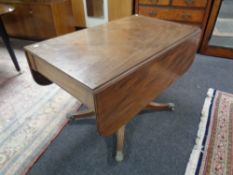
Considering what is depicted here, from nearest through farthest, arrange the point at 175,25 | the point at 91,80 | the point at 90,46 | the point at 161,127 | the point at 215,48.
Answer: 1. the point at 91,80
2. the point at 90,46
3. the point at 175,25
4. the point at 161,127
5. the point at 215,48

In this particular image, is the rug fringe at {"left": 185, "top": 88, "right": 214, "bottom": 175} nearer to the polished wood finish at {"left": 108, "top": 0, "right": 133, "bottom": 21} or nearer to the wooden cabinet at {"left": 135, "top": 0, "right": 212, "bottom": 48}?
the wooden cabinet at {"left": 135, "top": 0, "right": 212, "bottom": 48}

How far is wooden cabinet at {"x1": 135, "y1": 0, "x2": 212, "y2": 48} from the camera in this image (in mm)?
2045

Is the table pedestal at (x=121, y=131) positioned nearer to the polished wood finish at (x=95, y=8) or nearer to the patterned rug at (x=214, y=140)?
the patterned rug at (x=214, y=140)

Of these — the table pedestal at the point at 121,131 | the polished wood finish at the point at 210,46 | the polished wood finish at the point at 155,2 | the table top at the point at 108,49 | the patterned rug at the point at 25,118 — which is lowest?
the patterned rug at the point at 25,118

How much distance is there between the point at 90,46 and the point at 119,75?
13.7 inches

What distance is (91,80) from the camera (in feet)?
2.34

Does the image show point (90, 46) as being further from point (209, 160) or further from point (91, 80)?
point (209, 160)

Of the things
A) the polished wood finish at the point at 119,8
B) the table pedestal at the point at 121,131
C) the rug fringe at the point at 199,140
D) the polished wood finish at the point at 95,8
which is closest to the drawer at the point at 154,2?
the polished wood finish at the point at 119,8

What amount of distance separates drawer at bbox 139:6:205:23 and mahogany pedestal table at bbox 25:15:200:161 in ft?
3.61

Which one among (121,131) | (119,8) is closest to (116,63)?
(121,131)

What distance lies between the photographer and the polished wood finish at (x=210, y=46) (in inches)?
79.5

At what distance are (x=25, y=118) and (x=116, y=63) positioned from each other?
3.46ft

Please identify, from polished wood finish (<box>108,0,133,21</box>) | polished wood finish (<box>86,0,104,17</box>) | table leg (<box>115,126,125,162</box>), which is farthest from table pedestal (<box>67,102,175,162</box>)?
polished wood finish (<box>86,0,104,17</box>)

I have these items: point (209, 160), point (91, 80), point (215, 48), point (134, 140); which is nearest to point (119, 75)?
point (91, 80)
